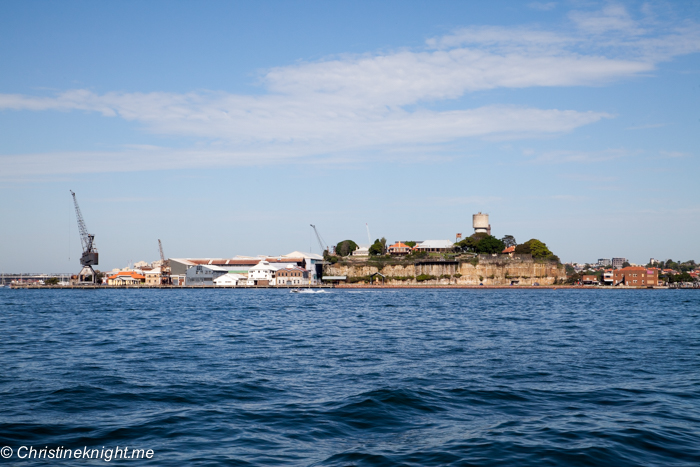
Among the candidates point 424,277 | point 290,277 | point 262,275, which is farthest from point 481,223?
point 262,275

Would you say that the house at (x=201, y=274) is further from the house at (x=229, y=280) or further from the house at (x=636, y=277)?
the house at (x=636, y=277)

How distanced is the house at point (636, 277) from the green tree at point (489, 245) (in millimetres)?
30445

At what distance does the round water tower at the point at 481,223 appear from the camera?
559 feet

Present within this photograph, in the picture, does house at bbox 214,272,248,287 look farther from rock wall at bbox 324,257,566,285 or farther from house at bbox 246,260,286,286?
rock wall at bbox 324,257,566,285

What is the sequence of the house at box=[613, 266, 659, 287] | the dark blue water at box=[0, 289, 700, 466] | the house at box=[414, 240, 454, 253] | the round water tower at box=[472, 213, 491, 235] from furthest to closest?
the round water tower at box=[472, 213, 491, 235], the house at box=[414, 240, 454, 253], the house at box=[613, 266, 659, 287], the dark blue water at box=[0, 289, 700, 466]

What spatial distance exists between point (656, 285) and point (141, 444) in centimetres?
15820

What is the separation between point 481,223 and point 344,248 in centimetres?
4348

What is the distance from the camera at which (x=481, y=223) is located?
17038 centimetres

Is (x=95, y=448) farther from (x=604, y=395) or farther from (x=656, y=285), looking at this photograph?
(x=656, y=285)

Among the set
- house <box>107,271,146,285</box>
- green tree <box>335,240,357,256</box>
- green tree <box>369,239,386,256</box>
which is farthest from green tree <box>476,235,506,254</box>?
house <box>107,271,146,285</box>

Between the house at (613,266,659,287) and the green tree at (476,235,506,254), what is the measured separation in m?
30.4

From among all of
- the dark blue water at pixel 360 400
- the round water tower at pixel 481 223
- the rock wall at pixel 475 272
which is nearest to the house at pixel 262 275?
the rock wall at pixel 475 272

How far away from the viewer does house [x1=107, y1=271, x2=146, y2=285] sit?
513 feet

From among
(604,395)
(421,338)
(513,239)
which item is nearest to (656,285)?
(513,239)
